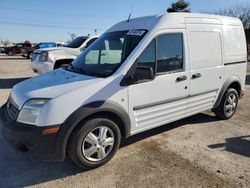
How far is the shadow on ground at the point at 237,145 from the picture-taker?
4.05 meters

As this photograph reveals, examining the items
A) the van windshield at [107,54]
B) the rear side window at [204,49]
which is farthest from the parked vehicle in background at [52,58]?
the rear side window at [204,49]

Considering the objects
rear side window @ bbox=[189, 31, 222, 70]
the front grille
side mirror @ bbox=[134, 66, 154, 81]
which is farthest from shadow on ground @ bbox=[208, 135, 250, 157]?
the front grille

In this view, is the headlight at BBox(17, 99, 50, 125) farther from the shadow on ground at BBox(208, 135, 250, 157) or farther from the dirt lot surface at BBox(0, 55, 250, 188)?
the shadow on ground at BBox(208, 135, 250, 157)

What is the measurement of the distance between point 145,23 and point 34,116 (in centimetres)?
221

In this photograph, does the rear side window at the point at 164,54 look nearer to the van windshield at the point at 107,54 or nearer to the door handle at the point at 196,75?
the van windshield at the point at 107,54

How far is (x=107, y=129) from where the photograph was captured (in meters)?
3.56

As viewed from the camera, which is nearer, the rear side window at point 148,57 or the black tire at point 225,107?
the rear side window at point 148,57

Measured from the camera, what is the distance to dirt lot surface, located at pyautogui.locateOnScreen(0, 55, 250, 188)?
324 cm

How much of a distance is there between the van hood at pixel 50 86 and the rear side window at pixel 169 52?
43.6 inches

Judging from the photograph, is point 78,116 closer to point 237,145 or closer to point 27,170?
point 27,170

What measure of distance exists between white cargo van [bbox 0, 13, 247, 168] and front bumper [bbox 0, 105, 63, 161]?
12 mm

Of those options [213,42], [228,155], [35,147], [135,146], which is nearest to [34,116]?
[35,147]

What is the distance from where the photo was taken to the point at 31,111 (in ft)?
10.3

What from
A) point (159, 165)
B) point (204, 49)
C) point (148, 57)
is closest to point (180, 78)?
point (148, 57)
